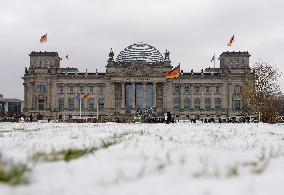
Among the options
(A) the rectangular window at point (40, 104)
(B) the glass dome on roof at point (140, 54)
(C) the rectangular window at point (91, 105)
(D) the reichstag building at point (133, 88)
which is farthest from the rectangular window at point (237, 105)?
(A) the rectangular window at point (40, 104)

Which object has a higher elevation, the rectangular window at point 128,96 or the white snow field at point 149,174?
the rectangular window at point 128,96

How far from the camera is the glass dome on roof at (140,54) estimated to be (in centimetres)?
→ 13438

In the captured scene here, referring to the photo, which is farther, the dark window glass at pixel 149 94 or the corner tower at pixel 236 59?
the dark window glass at pixel 149 94

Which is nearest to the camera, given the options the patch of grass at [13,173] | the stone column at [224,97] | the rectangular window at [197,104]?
the patch of grass at [13,173]

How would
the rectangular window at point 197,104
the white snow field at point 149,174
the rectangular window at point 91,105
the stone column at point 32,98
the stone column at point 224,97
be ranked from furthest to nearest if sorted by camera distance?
the rectangular window at point 197,104 → the rectangular window at point 91,105 → the stone column at point 224,97 → the stone column at point 32,98 → the white snow field at point 149,174

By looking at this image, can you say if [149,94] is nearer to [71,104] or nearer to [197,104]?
[197,104]

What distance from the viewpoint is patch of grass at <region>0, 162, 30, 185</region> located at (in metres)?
4.65

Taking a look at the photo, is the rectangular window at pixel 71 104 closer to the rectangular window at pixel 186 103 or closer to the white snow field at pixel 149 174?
the rectangular window at pixel 186 103

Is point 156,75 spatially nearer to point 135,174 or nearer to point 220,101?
point 220,101

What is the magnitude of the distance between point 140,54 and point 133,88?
13202 millimetres

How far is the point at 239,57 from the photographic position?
128750mm

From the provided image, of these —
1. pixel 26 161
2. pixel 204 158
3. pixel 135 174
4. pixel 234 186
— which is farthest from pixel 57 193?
pixel 204 158

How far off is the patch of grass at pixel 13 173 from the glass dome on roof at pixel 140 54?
126945 mm

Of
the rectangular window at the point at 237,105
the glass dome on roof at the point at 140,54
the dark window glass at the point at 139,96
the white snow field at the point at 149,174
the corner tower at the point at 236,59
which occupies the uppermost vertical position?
the glass dome on roof at the point at 140,54
